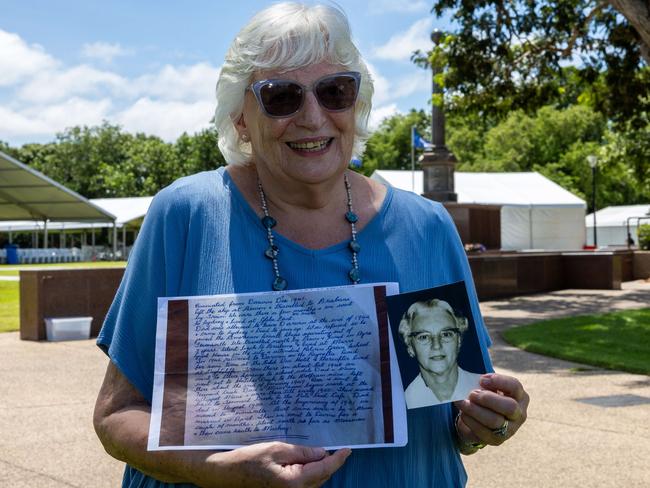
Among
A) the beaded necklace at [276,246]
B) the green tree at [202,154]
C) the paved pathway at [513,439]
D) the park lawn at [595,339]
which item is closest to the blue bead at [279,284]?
the beaded necklace at [276,246]

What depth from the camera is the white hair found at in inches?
75.5

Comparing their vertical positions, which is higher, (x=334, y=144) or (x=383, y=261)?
(x=334, y=144)

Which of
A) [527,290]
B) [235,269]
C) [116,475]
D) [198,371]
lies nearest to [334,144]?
[235,269]

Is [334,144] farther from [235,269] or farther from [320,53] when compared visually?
[235,269]

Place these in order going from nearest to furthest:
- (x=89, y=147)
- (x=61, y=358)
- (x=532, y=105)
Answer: (x=61, y=358) < (x=532, y=105) < (x=89, y=147)

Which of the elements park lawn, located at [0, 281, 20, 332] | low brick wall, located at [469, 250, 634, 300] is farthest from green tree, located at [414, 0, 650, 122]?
park lawn, located at [0, 281, 20, 332]

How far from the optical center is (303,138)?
1.96 m

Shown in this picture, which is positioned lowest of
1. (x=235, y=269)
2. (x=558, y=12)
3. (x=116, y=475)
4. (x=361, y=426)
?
(x=116, y=475)

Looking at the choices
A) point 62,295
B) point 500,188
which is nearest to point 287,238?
A: point 62,295

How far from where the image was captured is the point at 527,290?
22.1m

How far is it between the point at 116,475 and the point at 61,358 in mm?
5793

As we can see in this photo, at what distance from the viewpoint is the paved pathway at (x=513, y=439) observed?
5609 millimetres

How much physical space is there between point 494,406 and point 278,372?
0.46 m

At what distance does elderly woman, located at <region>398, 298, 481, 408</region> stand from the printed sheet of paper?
1.6 inches
